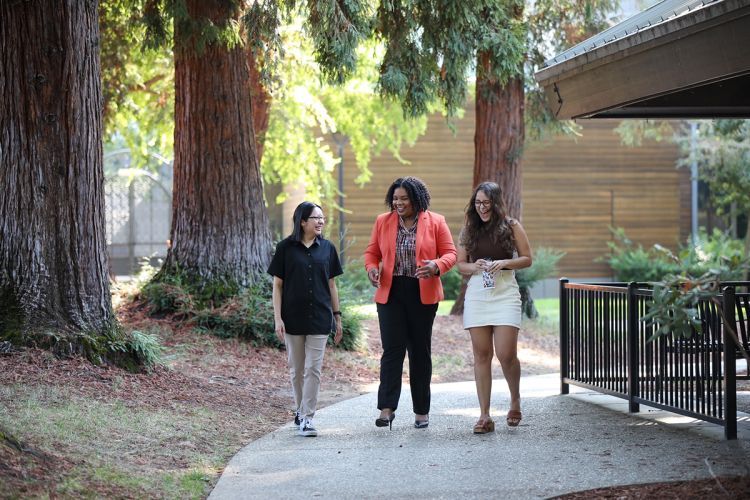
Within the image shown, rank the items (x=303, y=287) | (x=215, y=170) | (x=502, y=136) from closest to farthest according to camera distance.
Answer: (x=303, y=287)
(x=215, y=170)
(x=502, y=136)

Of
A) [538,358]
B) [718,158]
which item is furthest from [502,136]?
[718,158]

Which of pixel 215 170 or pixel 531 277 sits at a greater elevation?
pixel 215 170

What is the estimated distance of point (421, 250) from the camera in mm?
8367

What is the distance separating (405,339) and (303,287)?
950 mm

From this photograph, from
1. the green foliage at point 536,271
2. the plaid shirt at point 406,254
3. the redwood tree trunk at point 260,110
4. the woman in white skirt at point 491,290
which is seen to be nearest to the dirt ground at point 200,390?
the plaid shirt at point 406,254

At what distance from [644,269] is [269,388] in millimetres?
21716

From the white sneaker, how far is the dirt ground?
0.47m

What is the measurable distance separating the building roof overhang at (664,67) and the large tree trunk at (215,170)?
5455 millimetres

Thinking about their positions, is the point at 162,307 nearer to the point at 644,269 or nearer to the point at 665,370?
the point at 665,370

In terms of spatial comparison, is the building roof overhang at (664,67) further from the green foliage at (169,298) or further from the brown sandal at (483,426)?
the green foliage at (169,298)

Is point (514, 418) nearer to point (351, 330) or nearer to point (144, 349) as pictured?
point (144, 349)

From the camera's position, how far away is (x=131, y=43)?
17.3 m

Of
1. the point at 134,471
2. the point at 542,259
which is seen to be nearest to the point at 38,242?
the point at 134,471

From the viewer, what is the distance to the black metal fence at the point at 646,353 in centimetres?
773
